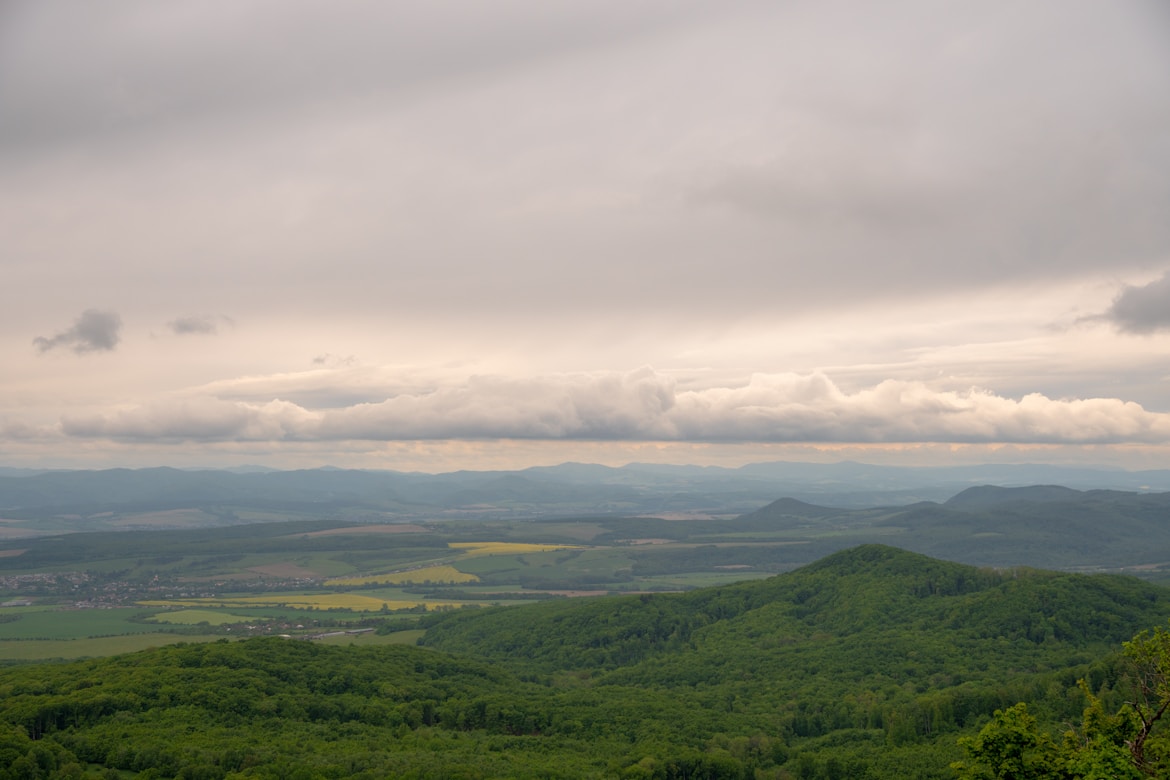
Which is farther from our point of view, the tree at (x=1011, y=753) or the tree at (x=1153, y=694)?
the tree at (x=1011, y=753)

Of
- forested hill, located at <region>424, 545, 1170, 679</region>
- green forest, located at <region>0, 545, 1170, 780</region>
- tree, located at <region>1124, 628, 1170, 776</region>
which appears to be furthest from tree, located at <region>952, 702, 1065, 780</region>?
forested hill, located at <region>424, 545, 1170, 679</region>

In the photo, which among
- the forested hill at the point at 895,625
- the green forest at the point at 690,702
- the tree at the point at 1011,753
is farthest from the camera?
the forested hill at the point at 895,625

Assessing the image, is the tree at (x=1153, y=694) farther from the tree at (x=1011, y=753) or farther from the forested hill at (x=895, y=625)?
the forested hill at (x=895, y=625)

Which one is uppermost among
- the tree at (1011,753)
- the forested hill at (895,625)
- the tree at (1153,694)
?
the tree at (1153,694)

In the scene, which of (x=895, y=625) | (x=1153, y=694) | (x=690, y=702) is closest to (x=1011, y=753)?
(x=1153, y=694)

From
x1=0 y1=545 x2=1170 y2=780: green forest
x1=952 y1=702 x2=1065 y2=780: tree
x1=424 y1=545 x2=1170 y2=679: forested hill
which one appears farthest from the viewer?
x1=424 y1=545 x2=1170 y2=679: forested hill

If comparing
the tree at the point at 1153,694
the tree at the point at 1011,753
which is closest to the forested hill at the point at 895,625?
the tree at the point at 1011,753

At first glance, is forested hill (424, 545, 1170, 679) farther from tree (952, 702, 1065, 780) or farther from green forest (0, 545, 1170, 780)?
tree (952, 702, 1065, 780)

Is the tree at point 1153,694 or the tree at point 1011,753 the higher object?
the tree at point 1153,694
